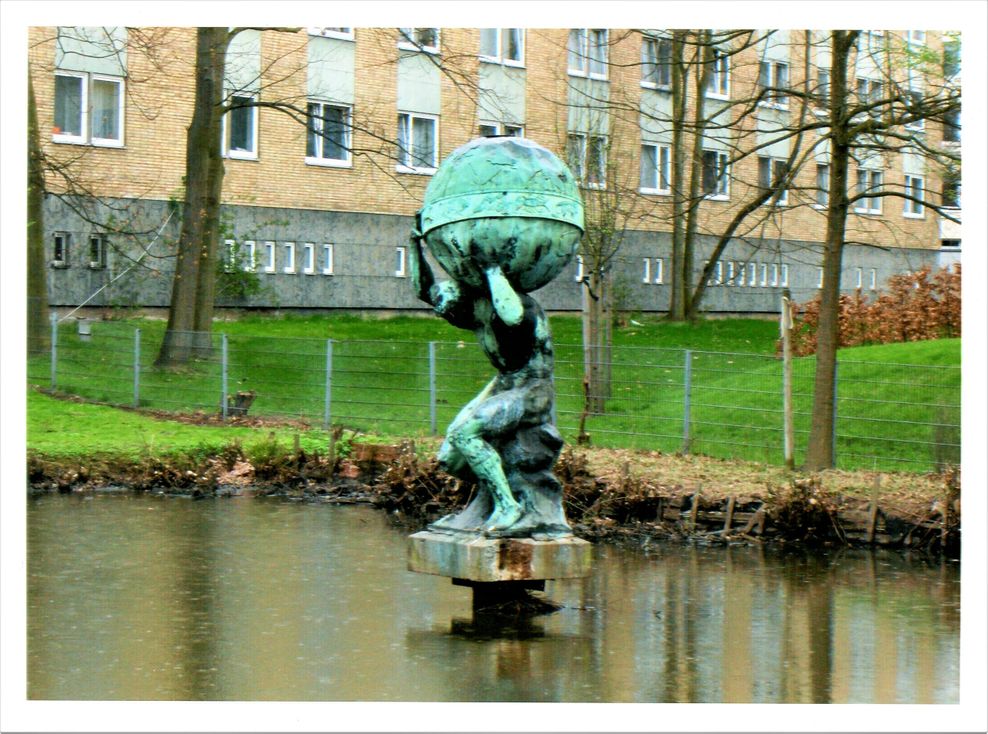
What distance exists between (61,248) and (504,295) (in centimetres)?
2616

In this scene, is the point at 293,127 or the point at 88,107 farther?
the point at 293,127

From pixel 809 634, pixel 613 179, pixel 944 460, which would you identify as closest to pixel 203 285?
pixel 613 179

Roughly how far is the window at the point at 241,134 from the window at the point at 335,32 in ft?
8.08

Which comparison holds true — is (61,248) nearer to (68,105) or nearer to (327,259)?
(68,105)

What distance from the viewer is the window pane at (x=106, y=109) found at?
3331cm

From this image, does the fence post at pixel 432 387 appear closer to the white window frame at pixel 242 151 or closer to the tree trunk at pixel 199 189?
the tree trunk at pixel 199 189

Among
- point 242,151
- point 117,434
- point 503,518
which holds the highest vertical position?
point 242,151

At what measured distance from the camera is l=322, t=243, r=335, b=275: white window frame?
37.8m

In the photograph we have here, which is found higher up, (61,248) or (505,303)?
(61,248)

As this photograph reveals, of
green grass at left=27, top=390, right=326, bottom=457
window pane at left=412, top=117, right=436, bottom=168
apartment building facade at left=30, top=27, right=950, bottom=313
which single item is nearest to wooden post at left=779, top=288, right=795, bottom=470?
green grass at left=27, top=390, right=326, bottom=457

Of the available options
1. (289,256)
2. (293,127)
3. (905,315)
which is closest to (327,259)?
(289,256)

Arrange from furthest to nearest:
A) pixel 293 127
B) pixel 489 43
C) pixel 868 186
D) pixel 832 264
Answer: pixel 489 43 → pixel 293 127 → pixel 868 186 → pixel 832 264

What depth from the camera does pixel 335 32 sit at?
35.7 metres

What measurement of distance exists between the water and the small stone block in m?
0.31
